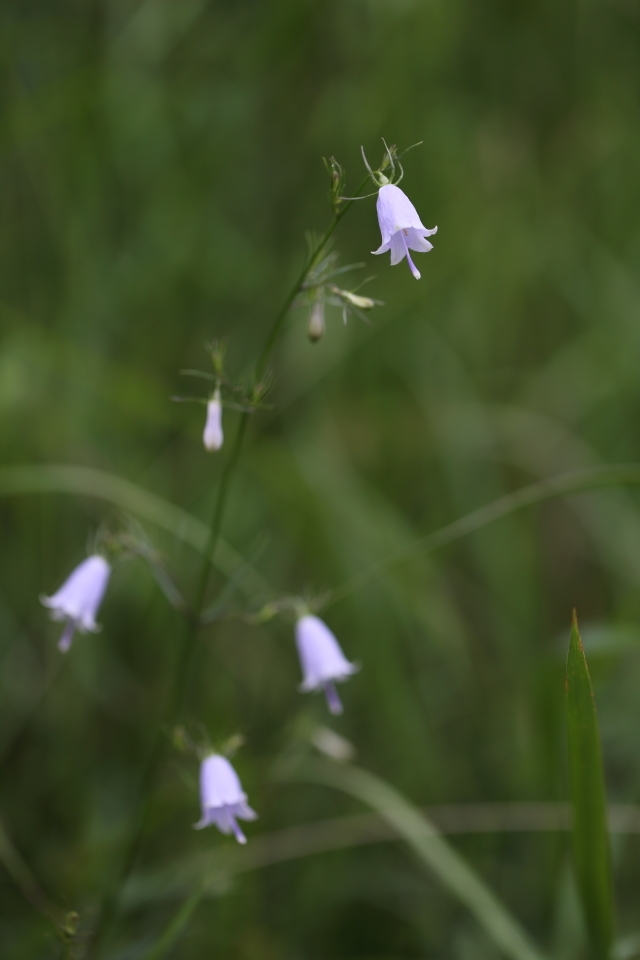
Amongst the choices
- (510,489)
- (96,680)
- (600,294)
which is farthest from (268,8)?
(96,680)

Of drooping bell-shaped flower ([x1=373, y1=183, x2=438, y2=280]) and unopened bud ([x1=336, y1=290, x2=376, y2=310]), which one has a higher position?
drooping bell-shaped flower ([x1=373, y1=183, x2=438, y2=280])

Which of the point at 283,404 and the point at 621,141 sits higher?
the point at 621,141

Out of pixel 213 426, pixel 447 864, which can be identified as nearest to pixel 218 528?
pixel 213 426

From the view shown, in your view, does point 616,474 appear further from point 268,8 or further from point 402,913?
point 268,8

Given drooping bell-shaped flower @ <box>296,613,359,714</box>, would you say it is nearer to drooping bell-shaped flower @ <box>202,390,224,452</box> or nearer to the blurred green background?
the blurred green background

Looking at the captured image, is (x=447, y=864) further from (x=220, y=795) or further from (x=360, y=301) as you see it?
(x=360, y=301)

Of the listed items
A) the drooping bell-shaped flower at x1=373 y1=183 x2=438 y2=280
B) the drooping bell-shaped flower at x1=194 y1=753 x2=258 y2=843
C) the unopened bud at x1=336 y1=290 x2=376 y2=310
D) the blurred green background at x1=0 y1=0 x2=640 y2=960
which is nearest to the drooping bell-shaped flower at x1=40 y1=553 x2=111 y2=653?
the drooping bell-shaped flower at x1=194 y1=753 x2=258 y2=843

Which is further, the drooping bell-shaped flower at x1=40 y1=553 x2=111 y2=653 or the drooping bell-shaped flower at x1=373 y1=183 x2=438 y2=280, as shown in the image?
the drooping bell-shaped flower at x1=40 y1=553 x2=111 y2=653
